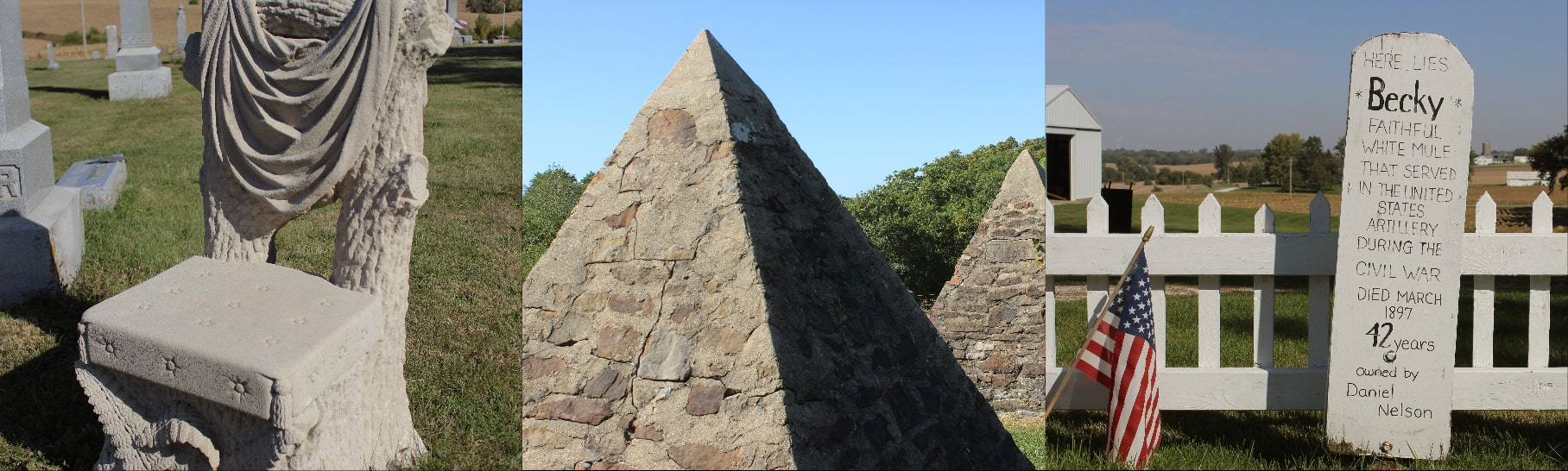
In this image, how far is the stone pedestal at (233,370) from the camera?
312 cm

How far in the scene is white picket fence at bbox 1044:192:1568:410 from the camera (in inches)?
178

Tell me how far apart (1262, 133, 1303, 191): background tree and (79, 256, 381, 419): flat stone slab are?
746 centimetres

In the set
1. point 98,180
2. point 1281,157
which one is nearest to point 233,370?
point 98,180

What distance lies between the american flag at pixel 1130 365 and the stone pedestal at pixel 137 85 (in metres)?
12.9

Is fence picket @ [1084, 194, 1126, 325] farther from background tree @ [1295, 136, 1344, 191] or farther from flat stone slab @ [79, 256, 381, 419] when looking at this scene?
background tree @ [1295, 136, 1344, 191]

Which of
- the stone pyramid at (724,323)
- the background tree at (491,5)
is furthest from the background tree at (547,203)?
the background tree at (491,5)

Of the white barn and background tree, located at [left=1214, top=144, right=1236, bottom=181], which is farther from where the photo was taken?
background tree, located at [left=1214, top=144, right=1236, bottom=181]

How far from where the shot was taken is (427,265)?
20.0 feet

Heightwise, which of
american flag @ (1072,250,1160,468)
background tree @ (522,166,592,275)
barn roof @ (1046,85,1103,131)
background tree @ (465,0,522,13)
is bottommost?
american flag @ (1072,250,1160,468)

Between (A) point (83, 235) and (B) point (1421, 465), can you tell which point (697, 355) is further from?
(A) point (83, 235)

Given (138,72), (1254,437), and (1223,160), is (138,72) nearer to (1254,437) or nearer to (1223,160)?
(1223,160)

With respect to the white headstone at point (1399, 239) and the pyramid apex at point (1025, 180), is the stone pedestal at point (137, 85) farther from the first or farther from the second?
the white headstone at point (1399, 239)

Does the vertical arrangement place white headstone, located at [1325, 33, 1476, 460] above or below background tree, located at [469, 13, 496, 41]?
below

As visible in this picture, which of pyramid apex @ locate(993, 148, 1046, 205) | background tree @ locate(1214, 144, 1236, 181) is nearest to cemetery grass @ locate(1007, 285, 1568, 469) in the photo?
pyramid apex @ locate(993, 148, 1046, 205)
